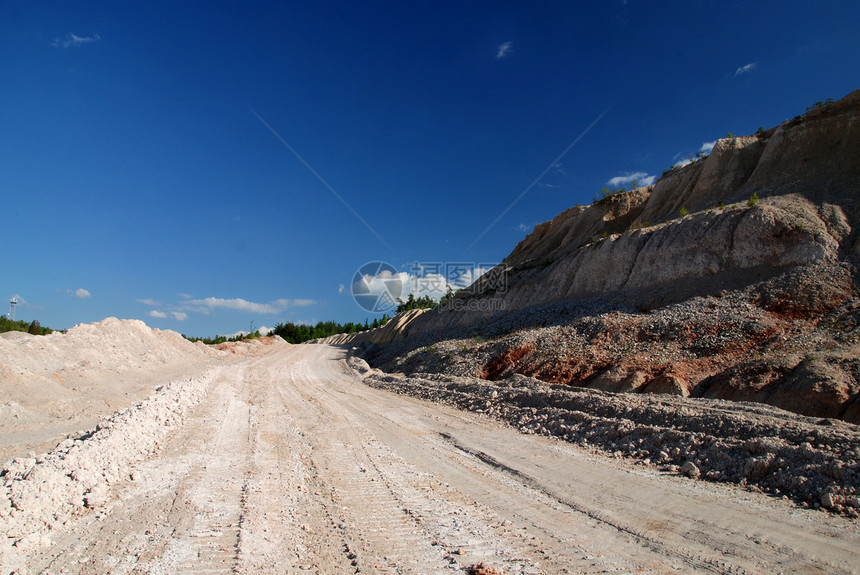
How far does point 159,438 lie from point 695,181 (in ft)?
94.7

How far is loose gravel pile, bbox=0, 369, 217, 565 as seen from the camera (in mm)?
3637

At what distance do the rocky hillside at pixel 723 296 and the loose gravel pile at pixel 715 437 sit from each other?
2.65m

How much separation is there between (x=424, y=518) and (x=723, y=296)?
606 inches

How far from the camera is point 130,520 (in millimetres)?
4059

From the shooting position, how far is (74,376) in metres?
13.6

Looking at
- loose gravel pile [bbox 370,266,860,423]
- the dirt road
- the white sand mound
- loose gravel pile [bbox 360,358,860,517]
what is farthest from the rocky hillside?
the white sand mound

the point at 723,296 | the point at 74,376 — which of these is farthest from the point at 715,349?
the point at 74,376

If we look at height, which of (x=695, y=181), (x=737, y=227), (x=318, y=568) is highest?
(x=695, y=181)

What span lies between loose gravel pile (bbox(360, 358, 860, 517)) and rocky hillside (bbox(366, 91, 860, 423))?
2.65 metres

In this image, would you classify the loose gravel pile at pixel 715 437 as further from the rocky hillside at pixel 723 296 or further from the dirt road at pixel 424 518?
the rocky hillside at pixel 723 296

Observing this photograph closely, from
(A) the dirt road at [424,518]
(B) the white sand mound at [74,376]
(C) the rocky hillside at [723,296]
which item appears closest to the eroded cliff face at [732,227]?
(C) the rocky hillside at [723,296]

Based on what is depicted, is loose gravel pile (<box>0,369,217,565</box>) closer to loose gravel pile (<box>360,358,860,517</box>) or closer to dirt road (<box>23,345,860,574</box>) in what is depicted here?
dirt road (<box>23,345,860,574</box>)

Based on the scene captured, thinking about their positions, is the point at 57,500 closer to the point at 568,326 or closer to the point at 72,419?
the point at 72,419

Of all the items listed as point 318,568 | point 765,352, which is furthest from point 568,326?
point 318,568
